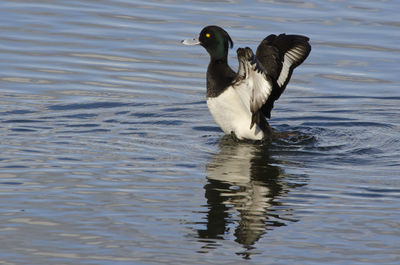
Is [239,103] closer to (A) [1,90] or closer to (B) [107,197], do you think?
(B) [107,197]

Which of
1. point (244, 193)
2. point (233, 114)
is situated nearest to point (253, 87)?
point (233, 114)

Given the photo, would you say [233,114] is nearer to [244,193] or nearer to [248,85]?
[248,85]

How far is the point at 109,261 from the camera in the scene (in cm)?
584

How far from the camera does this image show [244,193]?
756 centimetres

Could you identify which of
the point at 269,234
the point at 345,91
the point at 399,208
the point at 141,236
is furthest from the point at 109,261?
the point at 345,91

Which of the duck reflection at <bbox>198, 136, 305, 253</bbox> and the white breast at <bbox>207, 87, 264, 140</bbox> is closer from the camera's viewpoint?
the duck reflection at <bbox>198, 136, 305, 253</bbox>

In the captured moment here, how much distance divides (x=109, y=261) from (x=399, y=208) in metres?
2.53

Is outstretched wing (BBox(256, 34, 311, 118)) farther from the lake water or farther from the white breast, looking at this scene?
the lake water

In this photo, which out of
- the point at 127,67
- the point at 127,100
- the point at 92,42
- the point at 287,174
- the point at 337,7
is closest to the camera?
the point at 287,174

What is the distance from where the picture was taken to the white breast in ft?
31.4

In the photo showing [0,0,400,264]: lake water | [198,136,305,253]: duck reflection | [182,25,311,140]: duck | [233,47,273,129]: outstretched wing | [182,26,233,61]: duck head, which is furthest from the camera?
[182,26,233,61]: duck head

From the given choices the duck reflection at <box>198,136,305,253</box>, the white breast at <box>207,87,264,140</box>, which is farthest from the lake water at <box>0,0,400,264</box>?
the white breast at <box>207,87,264,140</box>

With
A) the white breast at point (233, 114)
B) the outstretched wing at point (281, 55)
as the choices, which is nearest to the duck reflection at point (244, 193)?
the white breast at point (233, 114)

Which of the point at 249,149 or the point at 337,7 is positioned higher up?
the point at 337,7
